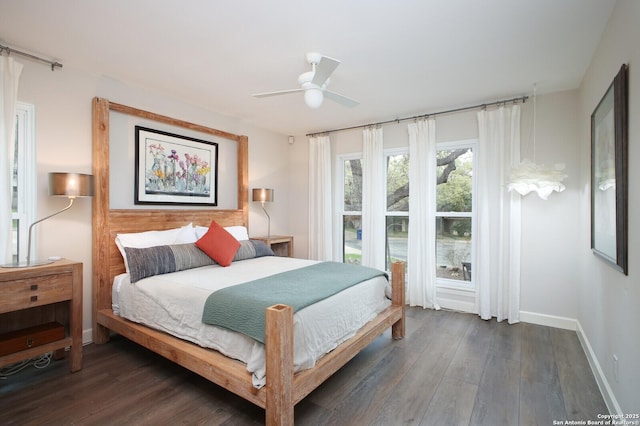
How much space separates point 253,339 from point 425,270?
9.50 ft

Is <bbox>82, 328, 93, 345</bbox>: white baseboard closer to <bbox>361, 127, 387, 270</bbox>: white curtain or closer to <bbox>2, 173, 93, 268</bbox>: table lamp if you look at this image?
<bbox>2, 173, 93, 268</bbox>: table lamp

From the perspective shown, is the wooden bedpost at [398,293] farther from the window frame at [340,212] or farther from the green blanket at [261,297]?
the window frame at [340,212]

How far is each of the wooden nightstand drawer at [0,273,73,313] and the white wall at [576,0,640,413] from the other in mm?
3808

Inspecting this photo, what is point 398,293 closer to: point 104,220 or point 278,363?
point 278,363

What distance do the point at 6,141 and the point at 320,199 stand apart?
144 inches

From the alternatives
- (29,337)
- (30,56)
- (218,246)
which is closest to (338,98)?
(218,246)

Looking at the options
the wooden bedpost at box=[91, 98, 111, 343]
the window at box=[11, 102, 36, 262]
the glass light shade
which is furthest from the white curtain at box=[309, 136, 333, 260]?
the window at box=[11, 102, 36, 262]

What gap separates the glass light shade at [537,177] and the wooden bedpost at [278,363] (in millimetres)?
2659

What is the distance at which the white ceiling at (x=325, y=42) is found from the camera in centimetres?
211

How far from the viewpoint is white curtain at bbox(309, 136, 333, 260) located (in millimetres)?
5098

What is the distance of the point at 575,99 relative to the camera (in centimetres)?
345

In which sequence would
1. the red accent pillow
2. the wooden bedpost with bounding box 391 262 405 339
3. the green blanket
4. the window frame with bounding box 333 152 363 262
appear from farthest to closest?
the window frame with bounding box 333 152 363 262 < the red accent pillow < the wooden bedpost with bounding box 391 262 405 339 < the green blanket

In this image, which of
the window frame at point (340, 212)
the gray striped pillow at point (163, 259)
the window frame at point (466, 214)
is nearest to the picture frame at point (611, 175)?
the window frame at point (466, 214)

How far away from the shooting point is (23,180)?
→ 2.73 metres
